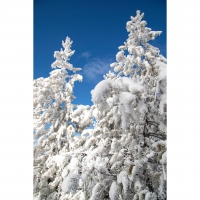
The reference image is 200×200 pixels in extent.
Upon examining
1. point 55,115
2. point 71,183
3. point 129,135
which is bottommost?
point 71,183

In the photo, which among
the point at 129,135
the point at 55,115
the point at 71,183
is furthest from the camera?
the point at 55,115

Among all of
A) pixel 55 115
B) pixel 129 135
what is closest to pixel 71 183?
pixel 129 135

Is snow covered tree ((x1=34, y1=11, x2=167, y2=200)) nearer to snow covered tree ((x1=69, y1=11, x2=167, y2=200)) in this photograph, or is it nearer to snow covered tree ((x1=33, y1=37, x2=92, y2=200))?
→ snow covered tree ((x1=69, y1=11, x2=167, y2=200))

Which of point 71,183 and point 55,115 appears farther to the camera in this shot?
point 55,115

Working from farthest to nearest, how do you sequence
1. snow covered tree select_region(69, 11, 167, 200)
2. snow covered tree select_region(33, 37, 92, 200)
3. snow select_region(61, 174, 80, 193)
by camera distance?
snow covered tree select_region(33, 37, 92, 200), snow select_region(61, 174, 80, 193), snow covered tree select_region(69, 11, 167, 200)

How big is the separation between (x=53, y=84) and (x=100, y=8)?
1621 millimetres

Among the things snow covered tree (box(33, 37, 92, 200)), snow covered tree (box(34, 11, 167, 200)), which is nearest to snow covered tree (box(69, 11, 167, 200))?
snow covered tree (box(34, 11, 167, 200))

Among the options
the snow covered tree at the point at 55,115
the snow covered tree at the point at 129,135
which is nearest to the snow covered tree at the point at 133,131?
the snow covered tree at the point at 129,135

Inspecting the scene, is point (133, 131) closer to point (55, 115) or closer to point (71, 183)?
point (71, 183)

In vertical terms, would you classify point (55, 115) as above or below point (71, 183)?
above

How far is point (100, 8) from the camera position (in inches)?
88.0
